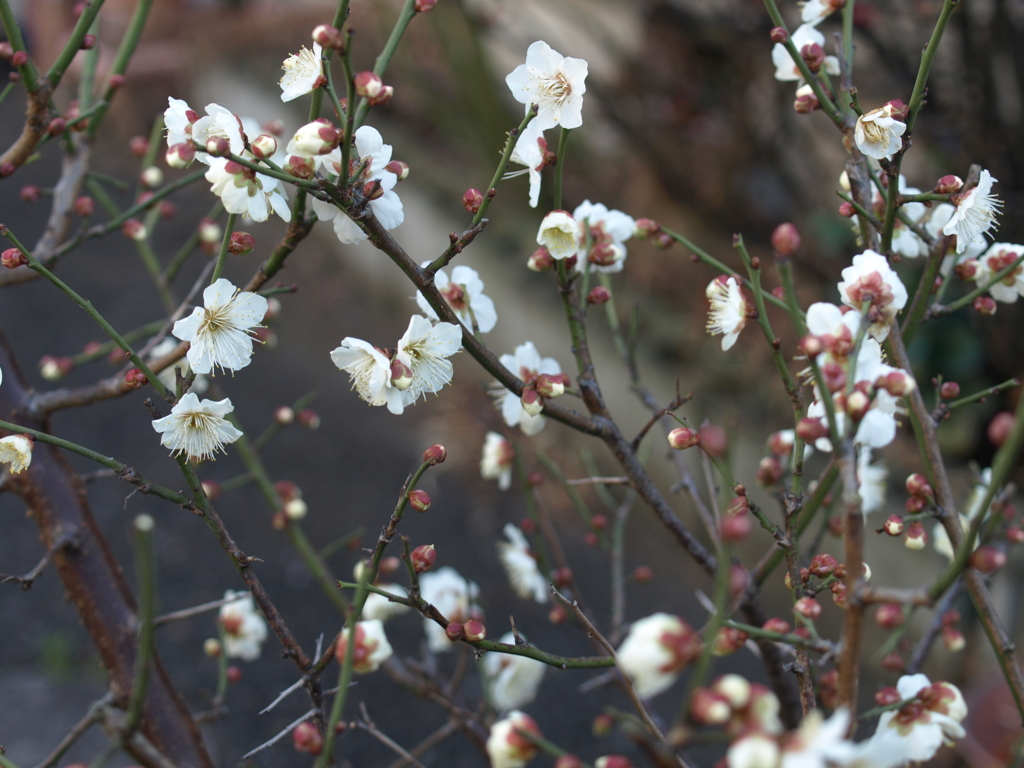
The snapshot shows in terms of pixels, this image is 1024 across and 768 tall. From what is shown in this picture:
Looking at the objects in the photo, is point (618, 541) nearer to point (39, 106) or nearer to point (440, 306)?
point (440, 306)

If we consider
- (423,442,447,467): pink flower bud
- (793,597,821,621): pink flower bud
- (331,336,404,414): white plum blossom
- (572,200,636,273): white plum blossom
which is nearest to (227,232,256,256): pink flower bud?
(331,336,404,414): white plum blossom

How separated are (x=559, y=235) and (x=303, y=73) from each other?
1.05ft

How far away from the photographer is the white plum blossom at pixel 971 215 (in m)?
0.85

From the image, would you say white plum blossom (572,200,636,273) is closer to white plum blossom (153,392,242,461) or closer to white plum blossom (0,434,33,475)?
white plum blossom (153,392,242,461)

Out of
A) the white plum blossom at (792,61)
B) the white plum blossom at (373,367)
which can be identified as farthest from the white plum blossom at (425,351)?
the white plum blossom at (792,61)

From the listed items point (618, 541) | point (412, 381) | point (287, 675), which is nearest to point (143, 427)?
point (287, 675)

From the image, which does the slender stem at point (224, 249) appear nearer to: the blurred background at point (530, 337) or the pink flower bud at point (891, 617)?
the pink flower bud at point (891, 617)

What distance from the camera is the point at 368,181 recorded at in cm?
81

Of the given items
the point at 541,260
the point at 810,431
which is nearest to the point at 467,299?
the point at 541,260

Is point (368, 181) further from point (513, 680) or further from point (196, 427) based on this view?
point (513, 680)

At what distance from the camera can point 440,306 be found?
848mm

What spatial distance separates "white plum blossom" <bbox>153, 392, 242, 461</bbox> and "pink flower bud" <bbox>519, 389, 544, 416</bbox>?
301 millimetres

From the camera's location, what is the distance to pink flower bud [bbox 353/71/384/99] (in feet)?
2.48

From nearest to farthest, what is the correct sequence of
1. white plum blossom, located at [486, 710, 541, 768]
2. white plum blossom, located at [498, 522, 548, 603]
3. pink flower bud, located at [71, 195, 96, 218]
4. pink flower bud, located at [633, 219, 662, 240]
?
white plum blossom, located at [486, 710, 541, 768]
pink flower bud, located at [633, 219, 662, 240]
pink flower bud, located at [71, 195, 96, 218]
white plum blossom, located at [498, 522, 548, 603]
